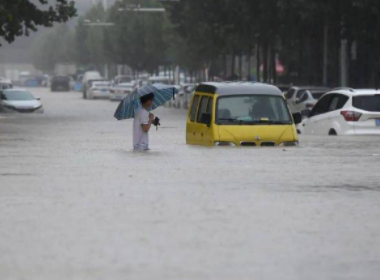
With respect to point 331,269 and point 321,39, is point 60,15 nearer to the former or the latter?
point 321,39

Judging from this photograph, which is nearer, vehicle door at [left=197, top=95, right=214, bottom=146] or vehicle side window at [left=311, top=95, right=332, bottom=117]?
vehicle door at [left=197, top=95, right=214, bottom=146]

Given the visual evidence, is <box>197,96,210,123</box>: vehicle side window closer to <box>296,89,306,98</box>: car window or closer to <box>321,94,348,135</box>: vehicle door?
<box>321,94,348,135</box>: vehicle door

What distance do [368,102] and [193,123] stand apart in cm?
451

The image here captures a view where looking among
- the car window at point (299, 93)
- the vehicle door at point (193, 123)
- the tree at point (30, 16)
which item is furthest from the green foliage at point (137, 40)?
the vehicle door at point (193, 123)

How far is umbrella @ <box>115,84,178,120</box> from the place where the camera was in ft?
88.9

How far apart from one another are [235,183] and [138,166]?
3.70 m

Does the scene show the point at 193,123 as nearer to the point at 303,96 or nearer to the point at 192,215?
the point at 192,215

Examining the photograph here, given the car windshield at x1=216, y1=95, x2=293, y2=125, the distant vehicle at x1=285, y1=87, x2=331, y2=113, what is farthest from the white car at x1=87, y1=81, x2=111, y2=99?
the car windshield at x1=216, y1=95, x2=293, y2=125

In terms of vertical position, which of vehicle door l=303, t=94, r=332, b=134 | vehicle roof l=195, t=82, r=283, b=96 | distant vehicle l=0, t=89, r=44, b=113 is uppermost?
vehicle roof l=195, t=82, r=283, b=96

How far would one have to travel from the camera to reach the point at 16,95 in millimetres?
66750

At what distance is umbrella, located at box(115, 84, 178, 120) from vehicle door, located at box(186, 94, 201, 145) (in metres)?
0.52

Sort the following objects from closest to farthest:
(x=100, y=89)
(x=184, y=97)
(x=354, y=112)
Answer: (x=354, y=112), (x=184, y=97), (x=100, y=89)

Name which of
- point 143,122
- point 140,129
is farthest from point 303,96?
point 143,122

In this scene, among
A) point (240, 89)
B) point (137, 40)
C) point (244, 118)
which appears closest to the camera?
point (244, 118)
